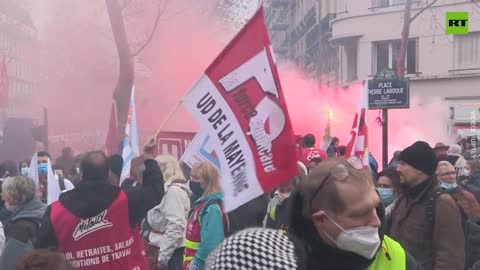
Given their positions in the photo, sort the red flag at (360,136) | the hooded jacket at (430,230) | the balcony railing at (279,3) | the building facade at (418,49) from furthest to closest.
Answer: the balcony railing at (279,3)
the building facade at (418,49)
the red flag at (360,136)
the hooded jacket at (430,230)

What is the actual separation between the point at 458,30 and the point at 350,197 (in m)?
18.8

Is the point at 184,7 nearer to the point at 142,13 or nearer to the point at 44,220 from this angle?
the point at 142,13

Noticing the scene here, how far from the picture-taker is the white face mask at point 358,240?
211 centimetres

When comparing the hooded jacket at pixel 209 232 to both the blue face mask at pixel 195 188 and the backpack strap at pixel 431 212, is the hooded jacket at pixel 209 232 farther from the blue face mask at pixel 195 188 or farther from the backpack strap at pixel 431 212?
the blue face mask at pixel 195 188

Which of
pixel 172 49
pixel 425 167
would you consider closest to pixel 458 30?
pixel 172 49

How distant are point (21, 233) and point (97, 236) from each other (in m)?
0.70

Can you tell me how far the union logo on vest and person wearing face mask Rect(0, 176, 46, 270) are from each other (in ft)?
1.41

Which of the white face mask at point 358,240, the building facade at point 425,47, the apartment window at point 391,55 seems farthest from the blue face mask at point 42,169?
the apartment window at point 391,55

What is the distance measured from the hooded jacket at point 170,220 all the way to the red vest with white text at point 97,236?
1.02m

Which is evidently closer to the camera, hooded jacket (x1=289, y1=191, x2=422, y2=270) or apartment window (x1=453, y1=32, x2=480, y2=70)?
hooded jacket (x1=289, y1=191, x2=422, y2=270)

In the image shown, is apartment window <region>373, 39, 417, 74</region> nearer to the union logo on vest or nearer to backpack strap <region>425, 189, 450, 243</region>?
backpack strap <region>425, 189, 450, 243</region>

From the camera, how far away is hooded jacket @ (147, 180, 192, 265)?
5.34 metres

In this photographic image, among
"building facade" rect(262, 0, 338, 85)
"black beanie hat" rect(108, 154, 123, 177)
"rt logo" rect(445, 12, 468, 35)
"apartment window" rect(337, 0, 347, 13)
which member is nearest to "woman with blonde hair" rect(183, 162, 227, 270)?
"black beanie hat" rect(108, 154, 123, 177)

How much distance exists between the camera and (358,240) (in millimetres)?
2113
